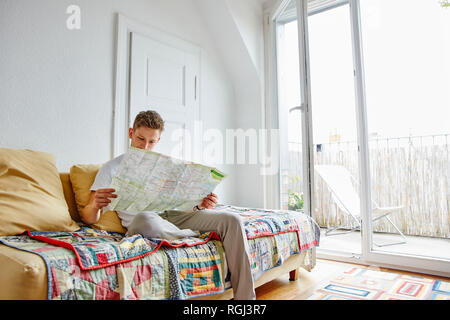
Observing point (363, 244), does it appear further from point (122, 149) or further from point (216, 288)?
point (122, 149)

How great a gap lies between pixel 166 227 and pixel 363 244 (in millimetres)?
1819

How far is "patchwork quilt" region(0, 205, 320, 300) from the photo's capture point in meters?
0.94

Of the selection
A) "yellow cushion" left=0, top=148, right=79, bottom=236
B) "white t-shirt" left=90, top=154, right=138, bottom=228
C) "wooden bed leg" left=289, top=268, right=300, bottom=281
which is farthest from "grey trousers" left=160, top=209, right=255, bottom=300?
"wooden bed leg" left=289, top=268, right=300, bottom=281

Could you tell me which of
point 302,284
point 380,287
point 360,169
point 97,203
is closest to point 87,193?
point 97,203

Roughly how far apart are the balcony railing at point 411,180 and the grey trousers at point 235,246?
138 centimetres

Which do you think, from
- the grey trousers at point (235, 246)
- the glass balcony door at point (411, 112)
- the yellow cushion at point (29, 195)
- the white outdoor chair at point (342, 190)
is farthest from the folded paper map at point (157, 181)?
the white outdoor chair at point (342, 190)

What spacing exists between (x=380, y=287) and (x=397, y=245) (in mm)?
975

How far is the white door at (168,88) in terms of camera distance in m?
2.47

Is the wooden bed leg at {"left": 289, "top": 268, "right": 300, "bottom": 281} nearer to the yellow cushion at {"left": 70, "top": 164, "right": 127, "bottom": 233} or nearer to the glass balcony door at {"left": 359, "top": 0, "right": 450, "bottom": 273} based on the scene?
the glass balcony door at {"left": 359, "top": 0, "right": 450, "bottom": 273}

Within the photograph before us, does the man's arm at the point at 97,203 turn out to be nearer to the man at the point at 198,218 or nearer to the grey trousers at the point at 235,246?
the man at the point at 198,218

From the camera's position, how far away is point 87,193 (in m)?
1.69

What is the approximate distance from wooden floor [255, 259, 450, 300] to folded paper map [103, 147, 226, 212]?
81 cm

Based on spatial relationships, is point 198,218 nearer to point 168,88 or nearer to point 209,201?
point 209,201
